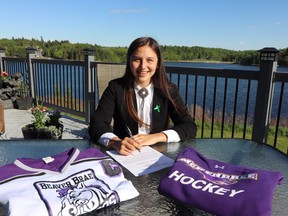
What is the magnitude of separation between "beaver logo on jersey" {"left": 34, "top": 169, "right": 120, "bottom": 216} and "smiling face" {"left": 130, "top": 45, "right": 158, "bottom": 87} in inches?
46.7

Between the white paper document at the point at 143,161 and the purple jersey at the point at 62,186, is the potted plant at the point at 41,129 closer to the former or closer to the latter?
the white paper document at the point at 143,161

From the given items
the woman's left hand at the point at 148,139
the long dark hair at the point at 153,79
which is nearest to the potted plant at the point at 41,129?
the long dark hair at the point at 153,79

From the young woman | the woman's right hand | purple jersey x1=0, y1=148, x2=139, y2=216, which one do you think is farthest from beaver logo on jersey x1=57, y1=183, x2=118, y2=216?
the young woman

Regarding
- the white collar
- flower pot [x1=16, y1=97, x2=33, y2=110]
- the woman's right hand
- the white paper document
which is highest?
the white collar

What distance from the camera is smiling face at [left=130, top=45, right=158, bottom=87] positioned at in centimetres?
193

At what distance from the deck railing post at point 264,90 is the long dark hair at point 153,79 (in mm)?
1435

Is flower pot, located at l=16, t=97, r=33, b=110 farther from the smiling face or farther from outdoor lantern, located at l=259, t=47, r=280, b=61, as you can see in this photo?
outdoor lantern, located at l=259, t=47, r=280, b=61

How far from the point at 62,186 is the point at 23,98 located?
6213 mm

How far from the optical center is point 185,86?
408 cm

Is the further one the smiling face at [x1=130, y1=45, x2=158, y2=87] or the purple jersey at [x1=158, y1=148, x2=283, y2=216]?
the smiling face at [x1=130, y1=45, x2=158, y2=87]

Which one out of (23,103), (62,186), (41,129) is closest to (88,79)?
(41,129)

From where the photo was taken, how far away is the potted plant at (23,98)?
20.9ft

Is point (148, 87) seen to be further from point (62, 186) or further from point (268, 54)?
point (268, 54)

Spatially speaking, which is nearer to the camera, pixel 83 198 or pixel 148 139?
pixel 83 198
